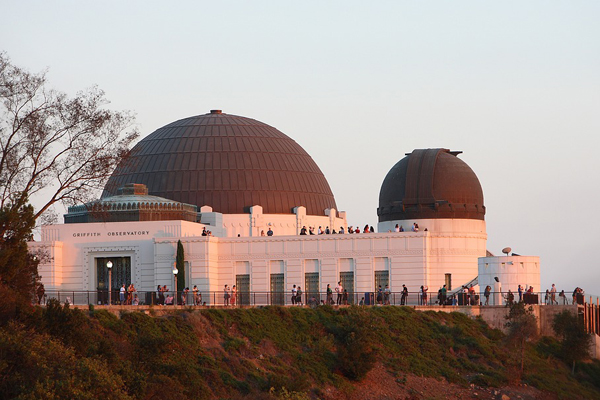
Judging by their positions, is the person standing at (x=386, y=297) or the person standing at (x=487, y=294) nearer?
the person standing at (x=386, y=297)

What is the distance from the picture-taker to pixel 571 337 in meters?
61.2

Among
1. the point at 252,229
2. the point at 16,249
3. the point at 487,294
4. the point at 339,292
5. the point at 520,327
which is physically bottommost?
the point at 520,327

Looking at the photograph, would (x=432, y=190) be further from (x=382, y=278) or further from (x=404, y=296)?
(x=404, y=296)

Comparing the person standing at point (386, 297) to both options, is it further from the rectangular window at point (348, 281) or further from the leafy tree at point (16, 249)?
the leafy tree at point (16, 249)

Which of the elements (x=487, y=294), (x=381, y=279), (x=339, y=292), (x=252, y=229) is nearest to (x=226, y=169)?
(x=252, y=229)

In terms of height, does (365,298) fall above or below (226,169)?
below

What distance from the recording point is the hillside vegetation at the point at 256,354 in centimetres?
3412

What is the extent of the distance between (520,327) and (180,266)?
19.6 metres

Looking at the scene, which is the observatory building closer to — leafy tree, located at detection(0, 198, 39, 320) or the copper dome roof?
the copper dome roof

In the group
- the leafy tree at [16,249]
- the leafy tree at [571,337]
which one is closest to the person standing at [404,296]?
the leafy tree at [571,337]

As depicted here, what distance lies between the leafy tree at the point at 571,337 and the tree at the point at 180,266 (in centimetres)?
2113

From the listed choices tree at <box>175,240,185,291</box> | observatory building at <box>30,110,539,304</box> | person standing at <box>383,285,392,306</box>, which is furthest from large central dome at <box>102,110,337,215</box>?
person standing at <box>383,285,392,306</box>

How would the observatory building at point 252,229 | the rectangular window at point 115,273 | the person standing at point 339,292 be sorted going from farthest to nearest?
1. the rectangular window at point 115,273
2. the observatory building at point 252,229
3. the person standing at point 339,292

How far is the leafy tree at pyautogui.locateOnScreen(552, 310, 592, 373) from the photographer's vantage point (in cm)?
6112
